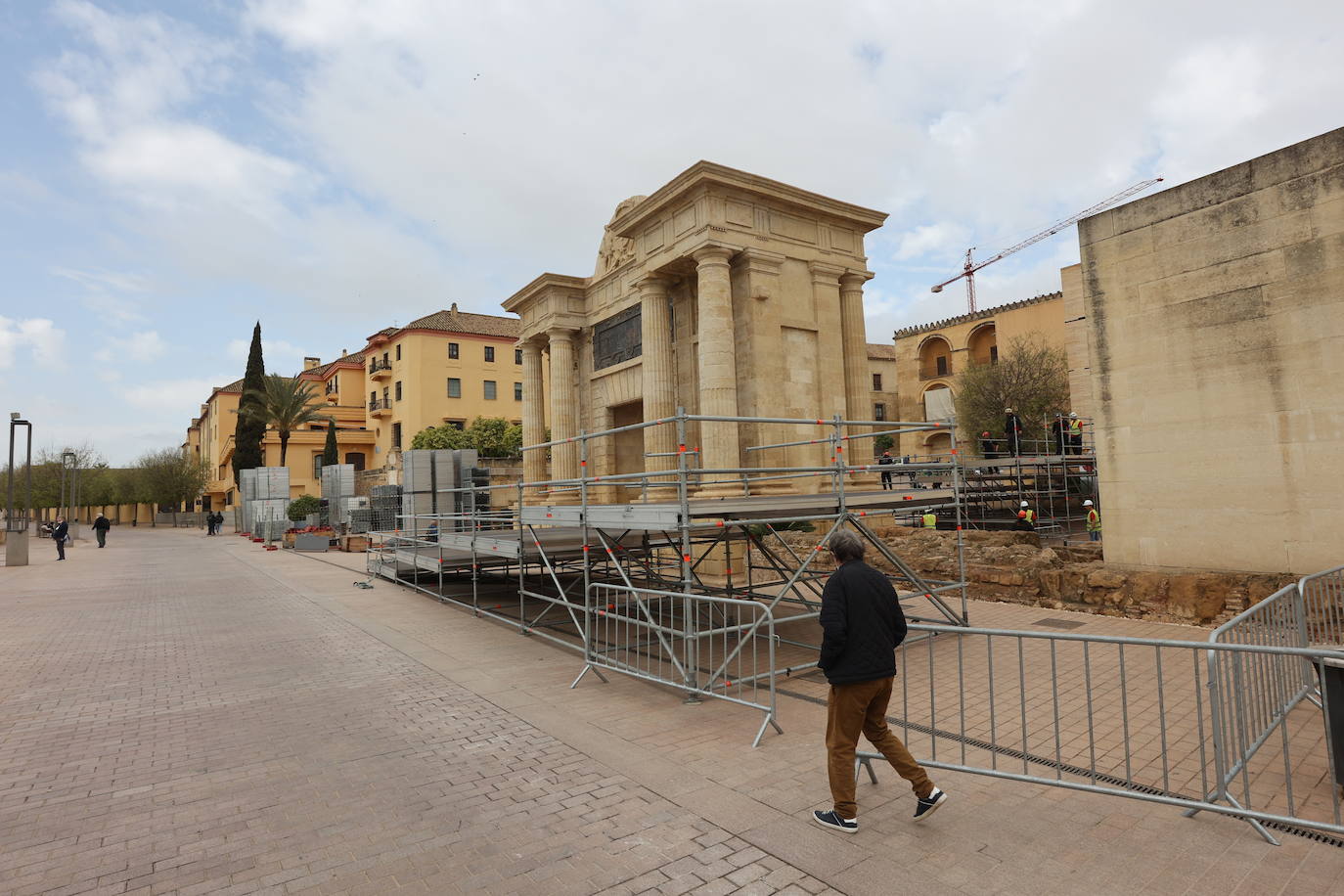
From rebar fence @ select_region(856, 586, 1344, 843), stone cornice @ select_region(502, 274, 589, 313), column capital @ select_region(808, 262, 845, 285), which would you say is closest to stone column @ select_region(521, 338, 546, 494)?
stone cornice @ select_region(502, 274, 589, 313)

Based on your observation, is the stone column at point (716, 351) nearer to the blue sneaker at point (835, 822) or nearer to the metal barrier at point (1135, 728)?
the metal barrier at point (1135, 728)

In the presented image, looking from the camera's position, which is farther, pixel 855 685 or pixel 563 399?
pixel 563 399

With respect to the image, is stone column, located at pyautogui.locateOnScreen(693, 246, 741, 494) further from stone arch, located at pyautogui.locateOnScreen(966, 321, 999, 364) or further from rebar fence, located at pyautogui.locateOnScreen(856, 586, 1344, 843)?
stone arch, located at pyautogui.locateOnScreen(966, 321, 999, 364)

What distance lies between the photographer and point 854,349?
671 inches

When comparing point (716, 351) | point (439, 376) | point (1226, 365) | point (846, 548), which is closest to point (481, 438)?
point (439, 376)

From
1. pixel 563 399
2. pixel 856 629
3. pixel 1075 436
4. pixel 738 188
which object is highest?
pixel 738 188

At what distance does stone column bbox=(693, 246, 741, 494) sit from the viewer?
49.0 ft

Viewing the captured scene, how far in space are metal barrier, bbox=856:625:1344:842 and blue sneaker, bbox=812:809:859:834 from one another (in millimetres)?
663

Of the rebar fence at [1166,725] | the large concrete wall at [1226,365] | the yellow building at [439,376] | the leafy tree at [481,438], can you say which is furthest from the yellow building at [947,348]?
the rebar fence at [1166,725]

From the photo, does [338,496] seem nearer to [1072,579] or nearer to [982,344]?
[1072,579]

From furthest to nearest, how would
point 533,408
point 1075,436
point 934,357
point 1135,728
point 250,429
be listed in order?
point 934,357
point 250,429
point 533,408
point 1075,436
point 1135,728

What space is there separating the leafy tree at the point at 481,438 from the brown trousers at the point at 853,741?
33936 millimetres

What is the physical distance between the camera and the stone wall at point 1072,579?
8.64 m

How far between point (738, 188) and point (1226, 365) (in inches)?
371
